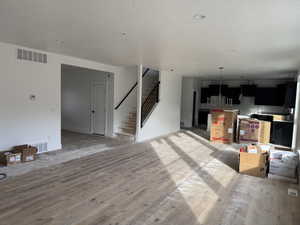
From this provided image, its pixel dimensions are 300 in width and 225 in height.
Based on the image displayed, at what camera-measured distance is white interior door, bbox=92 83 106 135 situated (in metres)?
8.02

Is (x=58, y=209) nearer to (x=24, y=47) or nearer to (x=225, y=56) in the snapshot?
(x=24, y=47)

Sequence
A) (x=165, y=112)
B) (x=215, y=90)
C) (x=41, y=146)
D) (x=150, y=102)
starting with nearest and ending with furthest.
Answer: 1. (x=41, y=146)
2. (x=150, y=102)
3. (x=165, y=112)
4. (x=215, y=90)

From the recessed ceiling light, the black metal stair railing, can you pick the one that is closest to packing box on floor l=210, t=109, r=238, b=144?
the black metal stair railing

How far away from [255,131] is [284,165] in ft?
10.5

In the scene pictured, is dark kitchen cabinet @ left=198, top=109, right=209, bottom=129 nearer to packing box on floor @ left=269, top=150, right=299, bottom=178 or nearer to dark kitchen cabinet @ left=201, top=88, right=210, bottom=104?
dark kitchen cabinet @ left=201, top=88, right=210, bottom=104

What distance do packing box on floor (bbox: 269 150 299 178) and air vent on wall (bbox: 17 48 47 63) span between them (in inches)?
233

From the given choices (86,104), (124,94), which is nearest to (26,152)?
(86,104)

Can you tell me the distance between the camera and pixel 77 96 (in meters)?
8.57

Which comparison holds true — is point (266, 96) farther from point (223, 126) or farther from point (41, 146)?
point (41, 146)

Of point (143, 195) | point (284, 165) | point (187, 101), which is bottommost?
point (143, 195)

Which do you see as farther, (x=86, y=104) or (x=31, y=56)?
(x=86, y=104)

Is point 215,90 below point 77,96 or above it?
above

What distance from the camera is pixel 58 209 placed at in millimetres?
2777

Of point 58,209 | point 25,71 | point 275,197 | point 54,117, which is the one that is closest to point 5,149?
point 54,117
